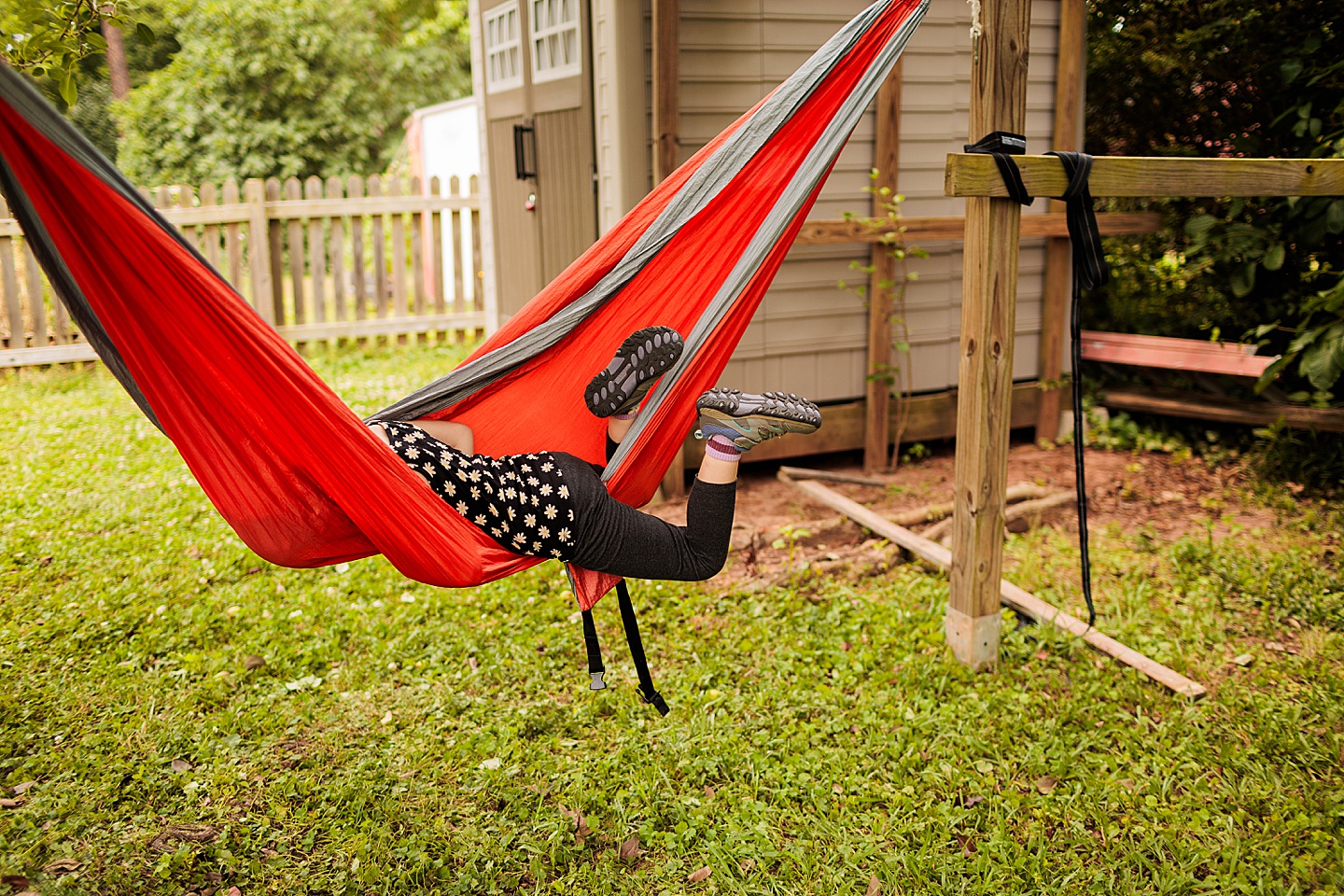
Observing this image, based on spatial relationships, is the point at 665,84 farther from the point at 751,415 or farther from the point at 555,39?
the point at 751,415

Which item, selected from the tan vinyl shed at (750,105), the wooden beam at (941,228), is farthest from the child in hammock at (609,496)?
the tan vinyl shed at (750,105)

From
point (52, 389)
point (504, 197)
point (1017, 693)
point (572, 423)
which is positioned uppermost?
point (504, 197)

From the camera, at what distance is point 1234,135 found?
432 cm

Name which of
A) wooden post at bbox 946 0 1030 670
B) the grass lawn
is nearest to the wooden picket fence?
the grass lawn

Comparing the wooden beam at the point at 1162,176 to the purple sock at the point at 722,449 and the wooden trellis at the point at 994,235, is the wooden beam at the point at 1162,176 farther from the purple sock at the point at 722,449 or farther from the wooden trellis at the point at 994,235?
the purple sock at the point at 722,449

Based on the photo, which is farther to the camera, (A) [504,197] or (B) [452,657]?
(A) [504,197]

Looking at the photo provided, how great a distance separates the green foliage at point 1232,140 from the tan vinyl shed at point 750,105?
0.64 m

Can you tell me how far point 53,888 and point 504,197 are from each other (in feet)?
13.5

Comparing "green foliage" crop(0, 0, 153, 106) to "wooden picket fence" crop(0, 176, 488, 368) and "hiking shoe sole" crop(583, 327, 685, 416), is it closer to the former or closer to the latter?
"hiking shoe sole" crop(583, 327, 685, 416)

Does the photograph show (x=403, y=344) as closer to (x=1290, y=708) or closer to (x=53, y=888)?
(x=53, y=888)

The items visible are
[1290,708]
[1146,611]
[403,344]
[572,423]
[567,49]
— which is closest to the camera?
[572,423]

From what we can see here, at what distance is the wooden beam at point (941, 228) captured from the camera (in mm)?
3688

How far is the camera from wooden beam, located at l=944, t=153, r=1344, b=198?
2.30m

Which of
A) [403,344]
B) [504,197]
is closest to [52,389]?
[403,344]
